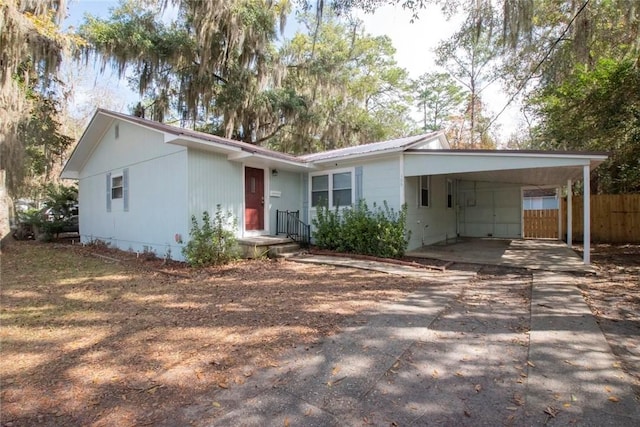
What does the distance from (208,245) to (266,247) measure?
1.59 m

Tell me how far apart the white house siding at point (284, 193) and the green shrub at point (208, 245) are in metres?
2.08

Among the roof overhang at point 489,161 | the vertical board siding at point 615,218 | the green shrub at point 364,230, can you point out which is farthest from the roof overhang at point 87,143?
the vertical board siding at point 615,218

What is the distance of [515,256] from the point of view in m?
8.85

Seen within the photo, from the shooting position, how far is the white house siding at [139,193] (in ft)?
27.7

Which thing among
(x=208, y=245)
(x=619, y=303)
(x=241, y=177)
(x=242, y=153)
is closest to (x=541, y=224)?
(x=619, y=303)

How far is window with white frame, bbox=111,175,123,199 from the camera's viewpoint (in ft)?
35.1

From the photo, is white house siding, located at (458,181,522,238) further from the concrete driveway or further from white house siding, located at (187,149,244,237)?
white house siding, located at (187,149,244,237)

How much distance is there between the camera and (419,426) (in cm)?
209

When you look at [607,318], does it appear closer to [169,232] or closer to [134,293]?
[134,293]

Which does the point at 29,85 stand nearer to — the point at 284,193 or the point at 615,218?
the point at 284,193

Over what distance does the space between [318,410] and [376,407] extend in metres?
0.39

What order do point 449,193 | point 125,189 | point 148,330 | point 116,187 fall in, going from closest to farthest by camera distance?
A: point 148,330, point 125,189, point 116,187, point 449,193

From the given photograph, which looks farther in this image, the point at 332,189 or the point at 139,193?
the point at 332,189

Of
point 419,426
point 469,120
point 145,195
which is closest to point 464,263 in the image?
point 419,426
